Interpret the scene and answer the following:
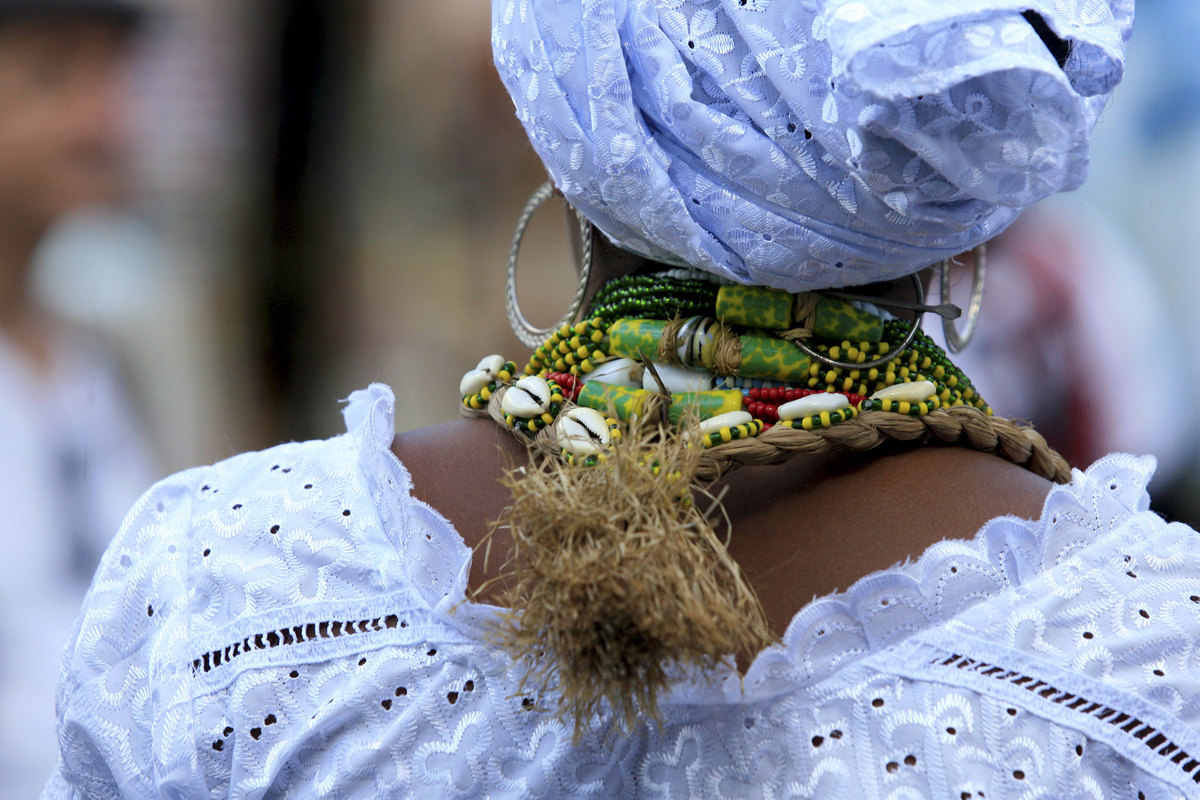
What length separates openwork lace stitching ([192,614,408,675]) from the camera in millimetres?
748

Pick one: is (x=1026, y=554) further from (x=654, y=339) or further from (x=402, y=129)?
(x=402, y=129)

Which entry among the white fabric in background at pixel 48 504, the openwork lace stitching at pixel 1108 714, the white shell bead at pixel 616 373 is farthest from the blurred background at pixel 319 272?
the openwork lace stitching at pixel 1108 714

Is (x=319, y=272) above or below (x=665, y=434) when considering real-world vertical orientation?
above

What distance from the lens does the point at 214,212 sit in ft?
7.25

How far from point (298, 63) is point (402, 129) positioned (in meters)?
0.29

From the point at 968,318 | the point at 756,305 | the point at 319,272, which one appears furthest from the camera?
the point at 319,272

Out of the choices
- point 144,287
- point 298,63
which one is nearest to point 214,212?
point 144,287

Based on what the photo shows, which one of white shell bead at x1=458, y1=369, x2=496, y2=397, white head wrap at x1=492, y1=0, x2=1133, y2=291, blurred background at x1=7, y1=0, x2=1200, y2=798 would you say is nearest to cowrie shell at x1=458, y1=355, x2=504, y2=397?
white shell bead at x1=458, y1=369, x2=496, y2=397

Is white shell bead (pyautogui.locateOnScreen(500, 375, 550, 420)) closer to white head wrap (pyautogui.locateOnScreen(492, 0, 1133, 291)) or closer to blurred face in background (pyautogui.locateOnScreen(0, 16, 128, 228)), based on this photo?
white head wrap (pyautogui.locateOnScreen(492, 0, 1133, 291))

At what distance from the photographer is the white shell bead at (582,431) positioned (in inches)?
29.7

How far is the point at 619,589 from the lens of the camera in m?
0.55

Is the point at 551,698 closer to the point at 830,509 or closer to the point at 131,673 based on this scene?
the point at 830,509

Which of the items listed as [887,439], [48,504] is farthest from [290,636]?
[48,504]

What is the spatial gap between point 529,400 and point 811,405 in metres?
0.25
